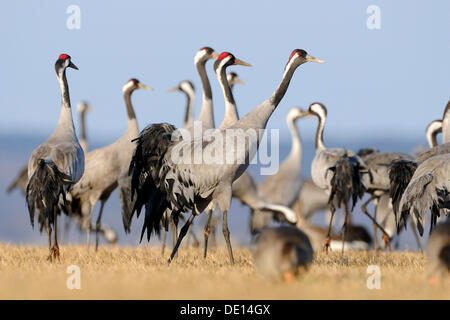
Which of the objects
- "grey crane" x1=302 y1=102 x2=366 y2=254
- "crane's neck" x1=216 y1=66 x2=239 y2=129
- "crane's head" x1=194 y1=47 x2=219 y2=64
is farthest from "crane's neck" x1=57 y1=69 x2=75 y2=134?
"grey crane" x1=302 y1=102 x2=366 y2=254

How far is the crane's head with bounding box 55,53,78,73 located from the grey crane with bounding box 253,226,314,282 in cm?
516

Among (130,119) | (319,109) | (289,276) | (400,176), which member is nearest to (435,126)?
(319,109)

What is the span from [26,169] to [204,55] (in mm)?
4553

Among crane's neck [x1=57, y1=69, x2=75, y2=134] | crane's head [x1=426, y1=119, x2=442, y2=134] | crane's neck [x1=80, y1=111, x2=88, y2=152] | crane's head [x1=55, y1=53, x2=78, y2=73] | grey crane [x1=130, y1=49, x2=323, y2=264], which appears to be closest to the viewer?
grey crane [x1=130, y1=49, x2=323, y2=264]

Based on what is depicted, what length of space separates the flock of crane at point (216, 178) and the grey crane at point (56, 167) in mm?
11

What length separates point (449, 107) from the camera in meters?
10.2

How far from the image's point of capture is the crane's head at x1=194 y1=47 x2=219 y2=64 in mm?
11250

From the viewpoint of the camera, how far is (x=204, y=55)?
36.9 ft

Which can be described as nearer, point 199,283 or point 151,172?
point 199,283

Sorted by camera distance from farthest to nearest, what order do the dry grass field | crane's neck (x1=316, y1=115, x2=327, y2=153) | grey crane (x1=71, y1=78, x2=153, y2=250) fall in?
crane's neck (x1=316, y1=115, x2=327, y2=153), grey crane (x1=71, y1=78, x2=153, y2=250), the dry grass field

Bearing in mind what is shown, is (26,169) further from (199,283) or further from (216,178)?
(199,283)

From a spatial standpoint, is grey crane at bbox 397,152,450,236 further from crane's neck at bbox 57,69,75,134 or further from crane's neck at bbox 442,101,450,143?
crane's neck at bbox 57,69,75,134

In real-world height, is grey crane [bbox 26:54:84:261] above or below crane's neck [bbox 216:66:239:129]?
below
